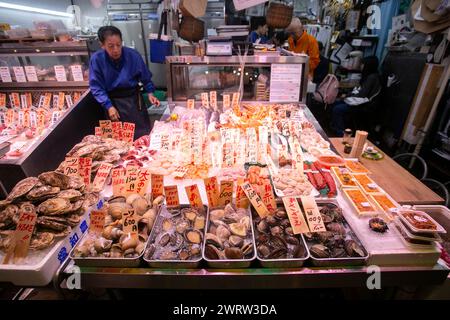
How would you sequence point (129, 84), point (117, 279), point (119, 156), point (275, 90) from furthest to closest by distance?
point (129, 84), point (275, 90), point (119, 156), point (117, 279)

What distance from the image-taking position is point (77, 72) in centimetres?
423

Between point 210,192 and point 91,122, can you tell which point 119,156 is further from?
point 91,122

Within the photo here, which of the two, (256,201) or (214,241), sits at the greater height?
(256,201)

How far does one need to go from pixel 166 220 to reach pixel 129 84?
10.6 feet

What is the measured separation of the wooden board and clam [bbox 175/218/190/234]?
229 cm

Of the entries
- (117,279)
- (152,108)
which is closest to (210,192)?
(117,279)

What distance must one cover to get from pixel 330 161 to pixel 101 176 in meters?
2.41

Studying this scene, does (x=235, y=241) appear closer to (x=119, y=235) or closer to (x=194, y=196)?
(x=194, y=196)

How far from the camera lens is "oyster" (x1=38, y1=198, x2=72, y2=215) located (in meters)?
1.81

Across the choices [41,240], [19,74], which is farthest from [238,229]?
[19,74]

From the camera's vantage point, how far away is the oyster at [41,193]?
187cm

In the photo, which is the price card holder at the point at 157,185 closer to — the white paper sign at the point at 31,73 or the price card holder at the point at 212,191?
the price card holder at the point at 212,191

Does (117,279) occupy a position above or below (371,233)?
below

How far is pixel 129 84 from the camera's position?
14.2 feet
